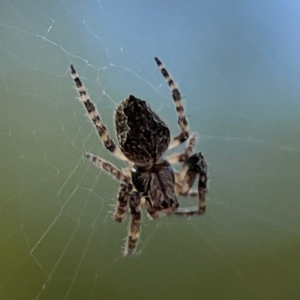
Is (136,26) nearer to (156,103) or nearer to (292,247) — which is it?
(156,103)

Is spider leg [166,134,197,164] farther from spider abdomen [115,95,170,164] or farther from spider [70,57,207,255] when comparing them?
spider abdomen [115,95,170,164]

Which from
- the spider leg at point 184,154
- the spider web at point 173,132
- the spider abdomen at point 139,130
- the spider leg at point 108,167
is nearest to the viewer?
the spider abdomen at point 139,130

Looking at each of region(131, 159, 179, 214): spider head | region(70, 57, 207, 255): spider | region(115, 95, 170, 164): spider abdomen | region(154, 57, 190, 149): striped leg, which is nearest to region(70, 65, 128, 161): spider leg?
region(70, 57, 207, 255): spider

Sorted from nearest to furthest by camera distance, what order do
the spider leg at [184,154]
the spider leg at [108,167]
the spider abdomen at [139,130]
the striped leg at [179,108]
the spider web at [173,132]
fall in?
the spider abdomen at [139,130] → the spider leg at [108,167] → the striped leg at [179,108] → the spider leg at [184,154] → the spider web at [173,132]

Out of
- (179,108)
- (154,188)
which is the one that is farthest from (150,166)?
(179,108)

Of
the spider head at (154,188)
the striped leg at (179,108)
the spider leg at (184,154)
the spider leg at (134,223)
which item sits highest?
the striped leg at (179,108)

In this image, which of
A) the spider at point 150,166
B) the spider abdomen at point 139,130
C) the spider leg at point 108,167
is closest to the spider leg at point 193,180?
the spider at point 150,166

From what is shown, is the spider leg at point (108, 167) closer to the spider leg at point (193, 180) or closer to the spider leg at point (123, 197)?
the spider leg at point (123, 197)
